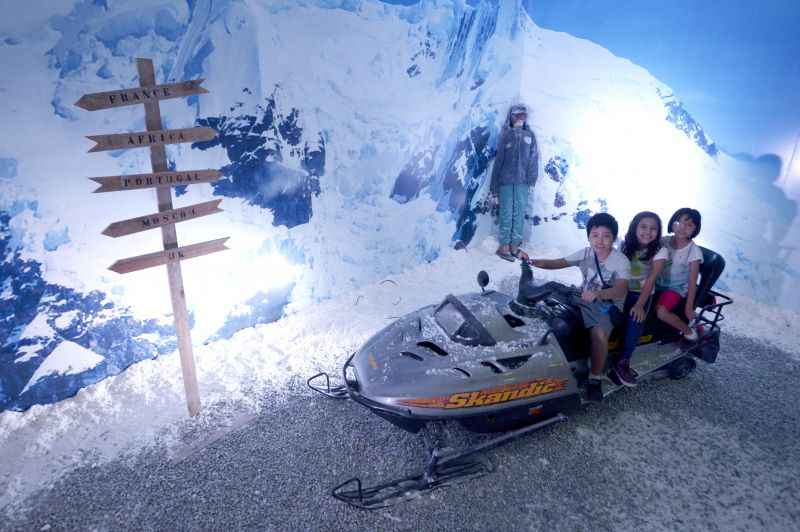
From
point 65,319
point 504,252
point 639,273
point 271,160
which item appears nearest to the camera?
point 65,319

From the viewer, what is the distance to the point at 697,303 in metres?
4.16

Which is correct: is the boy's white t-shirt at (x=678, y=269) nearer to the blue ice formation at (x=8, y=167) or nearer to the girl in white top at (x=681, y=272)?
the girl in white top at (x=681, y=272)

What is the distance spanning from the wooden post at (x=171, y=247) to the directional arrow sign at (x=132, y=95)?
0.07 metres

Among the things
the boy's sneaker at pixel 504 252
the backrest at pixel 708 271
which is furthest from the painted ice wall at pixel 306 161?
the backrest at pixel 708 271

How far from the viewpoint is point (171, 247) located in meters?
3.45

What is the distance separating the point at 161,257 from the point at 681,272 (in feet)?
14.6

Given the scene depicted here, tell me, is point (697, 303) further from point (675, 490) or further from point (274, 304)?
point (274, 304)

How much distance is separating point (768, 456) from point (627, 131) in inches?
192

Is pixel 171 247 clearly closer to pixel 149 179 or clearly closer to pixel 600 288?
pixel 149 179

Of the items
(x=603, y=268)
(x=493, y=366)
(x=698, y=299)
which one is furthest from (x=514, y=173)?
(x=493, y=366)

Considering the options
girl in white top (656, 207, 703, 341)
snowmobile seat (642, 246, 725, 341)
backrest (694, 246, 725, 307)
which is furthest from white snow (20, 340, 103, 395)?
backrest (694, 246, 725, 307)

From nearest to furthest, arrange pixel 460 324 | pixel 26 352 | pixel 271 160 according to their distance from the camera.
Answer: pixel 460 324 → pixel 26 352 → pixel 271 160

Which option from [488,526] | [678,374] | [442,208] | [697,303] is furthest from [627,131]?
[488,526]

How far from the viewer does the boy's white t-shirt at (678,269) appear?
4055 millimetres
